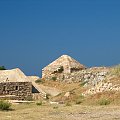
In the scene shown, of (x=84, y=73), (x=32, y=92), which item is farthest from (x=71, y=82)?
(x=32, y=92)

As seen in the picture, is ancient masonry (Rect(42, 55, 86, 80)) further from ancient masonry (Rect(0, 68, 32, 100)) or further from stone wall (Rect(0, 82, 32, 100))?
stone wall (Rect(0, 82, 32, 100))

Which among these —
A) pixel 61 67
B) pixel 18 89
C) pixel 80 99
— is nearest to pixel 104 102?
pixel 80 99

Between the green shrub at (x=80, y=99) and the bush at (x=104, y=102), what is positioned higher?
the green shrub at (x=80, y=99)

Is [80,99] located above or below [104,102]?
above

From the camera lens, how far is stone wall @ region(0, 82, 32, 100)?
885 inches

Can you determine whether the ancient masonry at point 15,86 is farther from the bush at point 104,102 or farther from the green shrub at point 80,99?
the bush at point 104,102

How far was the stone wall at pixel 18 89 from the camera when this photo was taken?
22484 millimetres

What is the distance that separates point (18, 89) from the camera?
75.3 ft

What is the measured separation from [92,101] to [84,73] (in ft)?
49.4

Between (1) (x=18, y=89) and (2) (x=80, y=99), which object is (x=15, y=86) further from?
(2) (x=80, y=99)

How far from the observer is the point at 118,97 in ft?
63.1

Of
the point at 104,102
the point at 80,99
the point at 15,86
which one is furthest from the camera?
the point at 15,86

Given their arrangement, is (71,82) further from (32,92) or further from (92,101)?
(92,101)

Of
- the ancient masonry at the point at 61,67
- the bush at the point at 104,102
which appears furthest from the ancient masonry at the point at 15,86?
the ancient masonry at the point at 61,67
